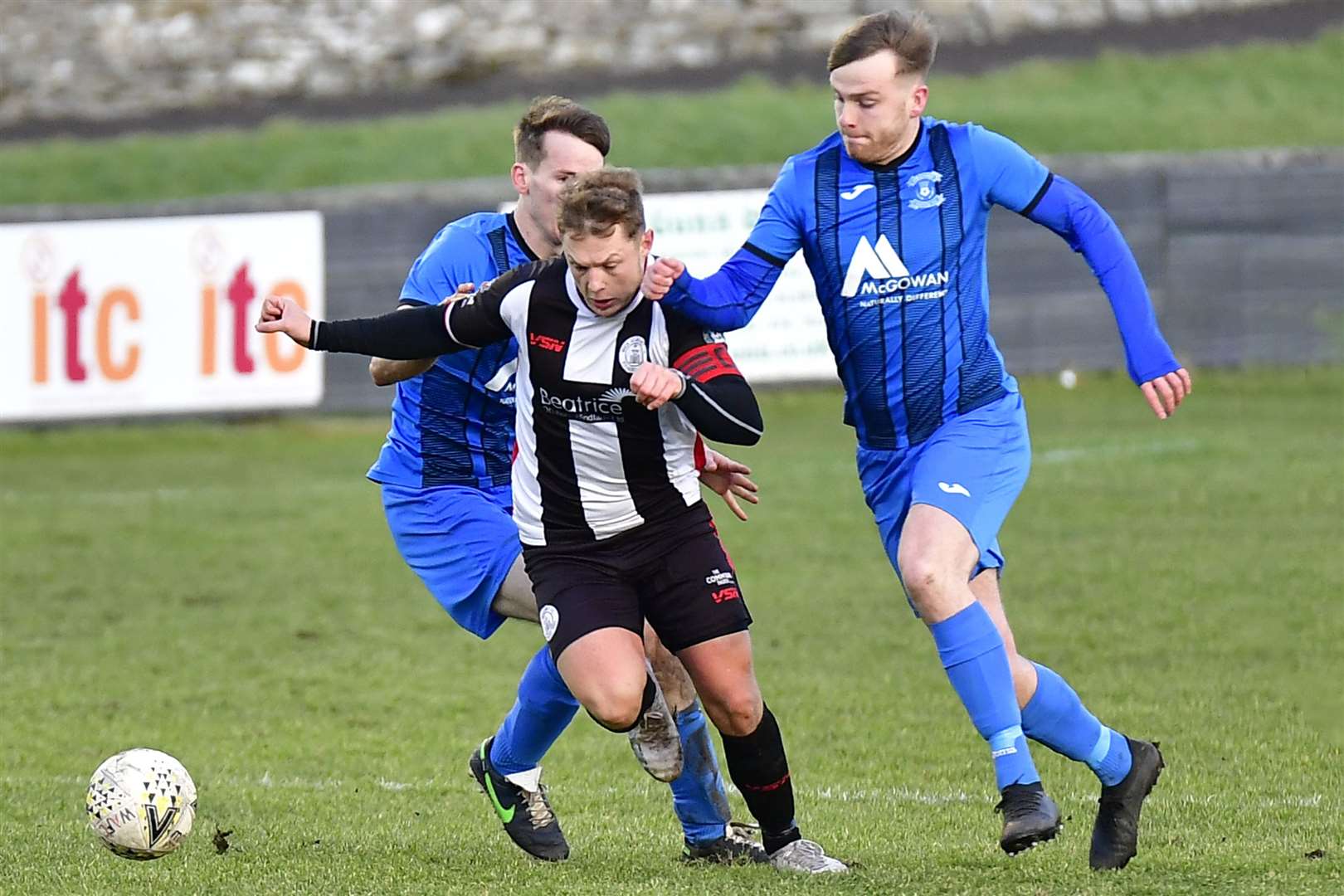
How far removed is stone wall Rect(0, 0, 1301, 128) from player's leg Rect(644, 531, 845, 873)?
749 inches

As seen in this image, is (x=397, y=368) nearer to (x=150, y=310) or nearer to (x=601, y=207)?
(x=601, y=207)

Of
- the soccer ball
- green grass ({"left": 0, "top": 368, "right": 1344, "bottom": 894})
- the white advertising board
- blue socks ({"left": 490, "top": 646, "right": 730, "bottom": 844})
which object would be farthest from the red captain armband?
the white advertising board

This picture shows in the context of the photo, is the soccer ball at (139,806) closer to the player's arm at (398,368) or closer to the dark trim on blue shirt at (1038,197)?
the player's arm at (398,368)

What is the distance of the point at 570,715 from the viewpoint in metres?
5.72

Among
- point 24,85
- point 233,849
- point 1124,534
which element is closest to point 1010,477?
point 233,849

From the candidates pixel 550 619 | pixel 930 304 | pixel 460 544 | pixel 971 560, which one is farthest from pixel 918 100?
pixel 460 544

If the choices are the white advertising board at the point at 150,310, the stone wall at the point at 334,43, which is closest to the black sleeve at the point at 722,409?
the white advertising board at the point at 150,310

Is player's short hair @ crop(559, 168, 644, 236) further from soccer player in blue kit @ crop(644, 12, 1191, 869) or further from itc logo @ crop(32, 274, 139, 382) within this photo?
itc logo @ crop(32, 274, 139, 382)

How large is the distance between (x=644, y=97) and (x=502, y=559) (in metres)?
17.0

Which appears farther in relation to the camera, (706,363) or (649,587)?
(649,587)

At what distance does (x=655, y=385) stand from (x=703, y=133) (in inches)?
651

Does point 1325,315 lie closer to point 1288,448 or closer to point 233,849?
point 1288,448

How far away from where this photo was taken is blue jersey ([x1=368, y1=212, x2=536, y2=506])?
5.84 meters

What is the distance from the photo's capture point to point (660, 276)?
505 cm
